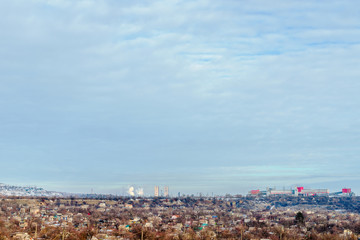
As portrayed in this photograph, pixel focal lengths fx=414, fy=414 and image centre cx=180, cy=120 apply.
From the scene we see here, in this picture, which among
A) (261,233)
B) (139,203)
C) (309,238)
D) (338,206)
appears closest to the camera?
(309,238)

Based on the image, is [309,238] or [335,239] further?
[309,238]

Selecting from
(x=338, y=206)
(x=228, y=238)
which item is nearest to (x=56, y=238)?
(x=228, y=238)

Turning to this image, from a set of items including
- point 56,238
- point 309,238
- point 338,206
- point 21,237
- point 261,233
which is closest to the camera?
point 21,237

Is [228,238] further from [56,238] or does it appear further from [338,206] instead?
[338,206]

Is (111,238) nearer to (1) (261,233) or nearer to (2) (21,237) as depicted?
(2) (21,237)

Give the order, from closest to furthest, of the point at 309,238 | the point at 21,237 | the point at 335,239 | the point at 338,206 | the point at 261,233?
the point at 21,237 → the point at 335,239 → the point at 309,238 → the point at 261,233 → the point at 338,206

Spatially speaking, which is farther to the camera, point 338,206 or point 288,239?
point 338,206

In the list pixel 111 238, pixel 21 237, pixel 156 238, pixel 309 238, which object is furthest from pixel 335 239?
pixel 21 237

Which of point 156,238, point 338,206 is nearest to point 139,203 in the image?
point 338,206

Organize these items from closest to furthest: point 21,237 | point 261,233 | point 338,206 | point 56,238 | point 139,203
A: point 21,237
point 56,238
point 261,233
point 139,203
point 338,206
